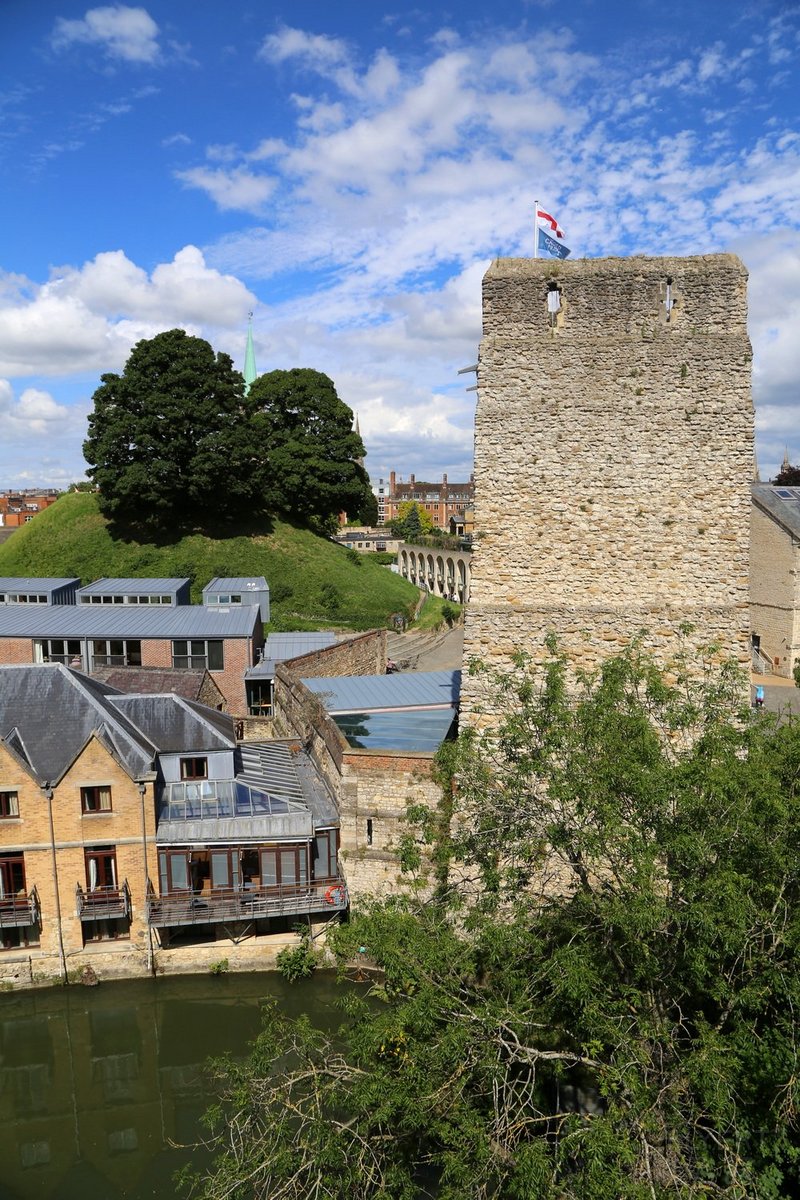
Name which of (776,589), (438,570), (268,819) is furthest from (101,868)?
(438,570)

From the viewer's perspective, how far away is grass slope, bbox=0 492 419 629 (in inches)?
1662

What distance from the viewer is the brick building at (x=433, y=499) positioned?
121m

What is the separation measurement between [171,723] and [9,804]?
398cm

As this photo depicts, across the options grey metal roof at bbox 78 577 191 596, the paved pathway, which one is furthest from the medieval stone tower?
the paved pathway

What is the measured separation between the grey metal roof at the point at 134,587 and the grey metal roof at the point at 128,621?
56.8 inches

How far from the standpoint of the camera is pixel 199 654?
28.3 metres

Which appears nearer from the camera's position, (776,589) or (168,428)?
(776,589)

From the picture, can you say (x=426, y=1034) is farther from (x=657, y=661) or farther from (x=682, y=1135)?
(x=657, y=661)

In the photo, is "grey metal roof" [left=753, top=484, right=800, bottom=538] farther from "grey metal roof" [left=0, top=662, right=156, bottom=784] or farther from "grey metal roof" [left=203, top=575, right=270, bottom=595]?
"grey metal roof" [left=0, top=662, right=156, bottom=784]

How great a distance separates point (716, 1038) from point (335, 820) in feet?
34.6

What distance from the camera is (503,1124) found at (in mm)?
8398

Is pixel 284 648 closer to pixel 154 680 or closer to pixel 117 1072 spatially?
pixel 154 680

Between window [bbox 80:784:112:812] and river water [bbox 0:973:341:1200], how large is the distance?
3774 millimetres

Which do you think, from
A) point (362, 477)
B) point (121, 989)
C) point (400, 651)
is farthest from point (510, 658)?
point (362, 477)
